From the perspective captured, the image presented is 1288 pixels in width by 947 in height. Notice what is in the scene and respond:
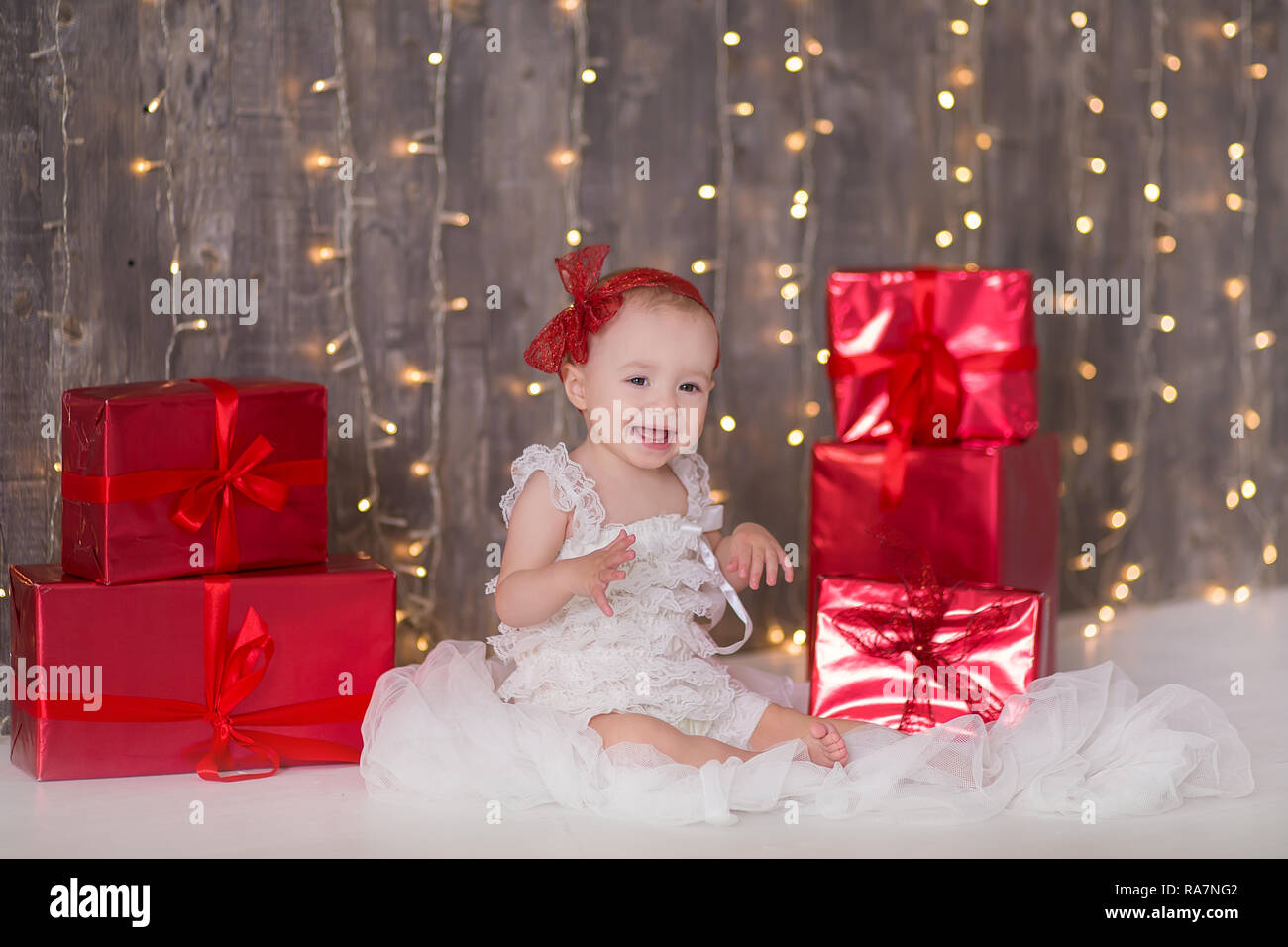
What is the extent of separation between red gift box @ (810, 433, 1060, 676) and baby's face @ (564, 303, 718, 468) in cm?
45

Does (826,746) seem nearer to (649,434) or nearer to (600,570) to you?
(600,570)

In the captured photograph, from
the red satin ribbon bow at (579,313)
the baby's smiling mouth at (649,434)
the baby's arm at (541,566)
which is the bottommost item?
the baby's arm at (541,566)

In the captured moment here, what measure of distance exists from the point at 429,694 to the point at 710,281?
3.61ft

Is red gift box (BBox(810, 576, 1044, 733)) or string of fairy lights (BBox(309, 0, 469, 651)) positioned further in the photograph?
string of fairy lights (BBox(309, 0, 469, 651))

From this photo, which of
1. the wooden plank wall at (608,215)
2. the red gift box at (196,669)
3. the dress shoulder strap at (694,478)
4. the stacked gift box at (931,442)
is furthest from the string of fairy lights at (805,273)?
the red gift box at (196,669)

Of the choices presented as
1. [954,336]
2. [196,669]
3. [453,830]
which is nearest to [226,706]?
[196,669]

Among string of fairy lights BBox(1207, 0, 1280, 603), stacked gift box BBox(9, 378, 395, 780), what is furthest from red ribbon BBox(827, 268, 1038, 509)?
string of fairy lights BBox(1207, 0, 1280, 603)

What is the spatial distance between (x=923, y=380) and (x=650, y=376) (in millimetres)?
598

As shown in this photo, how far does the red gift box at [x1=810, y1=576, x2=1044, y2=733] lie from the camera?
2.11 metres

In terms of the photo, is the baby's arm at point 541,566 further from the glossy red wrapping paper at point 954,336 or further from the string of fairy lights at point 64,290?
the string of fairy lights at point 64,290

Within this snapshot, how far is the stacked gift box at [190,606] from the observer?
6.38 ft

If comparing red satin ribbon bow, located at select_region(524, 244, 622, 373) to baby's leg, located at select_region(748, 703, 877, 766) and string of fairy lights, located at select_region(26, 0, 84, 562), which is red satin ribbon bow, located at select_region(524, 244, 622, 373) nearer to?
baby's leg, located at select_region(748, 703, 877, 766)

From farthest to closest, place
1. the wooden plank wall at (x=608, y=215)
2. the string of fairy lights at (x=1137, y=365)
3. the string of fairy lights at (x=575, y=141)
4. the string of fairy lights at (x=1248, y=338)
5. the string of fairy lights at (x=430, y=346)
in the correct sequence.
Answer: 1. the string of fairy lights at (x=1248, y=338)
2. the string of fairy lights at (x=1137, y=365)
3. the string of fairy lights at (x=575, y=141)
4. the string of fairy lights at (x=430, y=346)
5. the wooden plank wall at (x=608, y=215)
